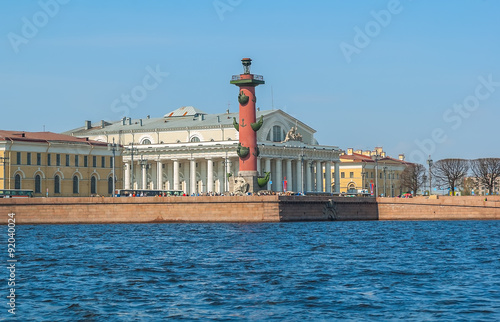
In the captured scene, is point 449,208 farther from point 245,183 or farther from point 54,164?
point 54,164

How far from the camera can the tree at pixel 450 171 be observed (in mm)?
106188


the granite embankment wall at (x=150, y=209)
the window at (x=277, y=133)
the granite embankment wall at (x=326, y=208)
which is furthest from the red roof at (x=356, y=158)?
the granite embankment wall at (x=150, y=209)

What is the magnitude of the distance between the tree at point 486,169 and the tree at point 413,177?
1144 centimetres

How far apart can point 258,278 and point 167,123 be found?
7987cm

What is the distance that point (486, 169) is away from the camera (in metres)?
104

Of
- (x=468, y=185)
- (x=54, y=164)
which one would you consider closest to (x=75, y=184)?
(x=54, y=164)

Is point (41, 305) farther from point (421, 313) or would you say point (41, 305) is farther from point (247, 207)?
point (247, 207)

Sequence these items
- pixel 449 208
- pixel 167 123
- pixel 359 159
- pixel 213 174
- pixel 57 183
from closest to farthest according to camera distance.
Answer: pixel 449 208, pixel 57 183, pixel 213 174, pixel 167 123, pixel 359 159

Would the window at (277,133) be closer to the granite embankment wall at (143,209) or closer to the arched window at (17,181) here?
the arched window at (17,181)

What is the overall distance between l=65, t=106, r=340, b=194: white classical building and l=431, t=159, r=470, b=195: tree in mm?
11728

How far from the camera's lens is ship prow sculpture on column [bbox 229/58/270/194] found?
66812 mm

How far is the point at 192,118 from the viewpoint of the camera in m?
109

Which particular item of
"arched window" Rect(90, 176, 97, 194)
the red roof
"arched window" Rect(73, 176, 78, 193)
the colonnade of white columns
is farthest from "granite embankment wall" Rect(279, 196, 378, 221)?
the red roof

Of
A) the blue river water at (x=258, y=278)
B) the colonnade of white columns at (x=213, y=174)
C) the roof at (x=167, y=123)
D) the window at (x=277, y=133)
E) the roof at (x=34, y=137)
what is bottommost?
the blue river water at (x=258, y=278)
